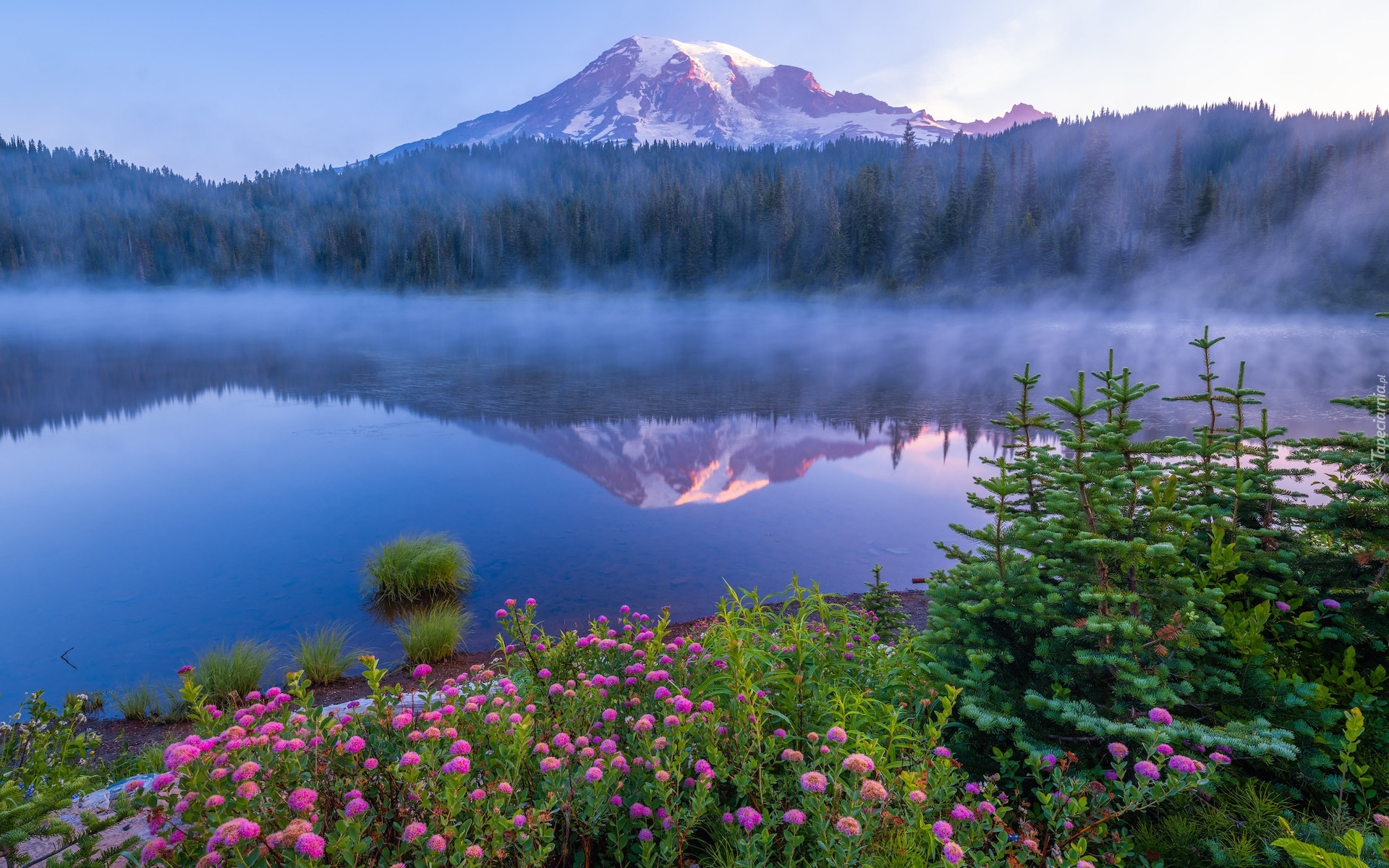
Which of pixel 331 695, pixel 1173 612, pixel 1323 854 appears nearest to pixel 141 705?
pixel 331 695

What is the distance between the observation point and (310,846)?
6.66 feet

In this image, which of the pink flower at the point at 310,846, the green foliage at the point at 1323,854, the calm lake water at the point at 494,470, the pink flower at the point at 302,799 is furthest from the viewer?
the calm lake water at the point at 494,470

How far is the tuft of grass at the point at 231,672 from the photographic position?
25.1ft

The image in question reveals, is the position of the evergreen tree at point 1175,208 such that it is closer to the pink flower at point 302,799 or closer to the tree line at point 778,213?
the tree line at point 778,213

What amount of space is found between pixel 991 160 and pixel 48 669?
101856 millimetres

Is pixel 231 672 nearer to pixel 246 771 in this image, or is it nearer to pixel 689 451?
pixel 246 771

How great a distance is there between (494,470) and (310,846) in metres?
17.8

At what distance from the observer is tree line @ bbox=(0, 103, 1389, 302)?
83.9 meters

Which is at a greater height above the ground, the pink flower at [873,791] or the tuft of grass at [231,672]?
the pink flower at [873,791]

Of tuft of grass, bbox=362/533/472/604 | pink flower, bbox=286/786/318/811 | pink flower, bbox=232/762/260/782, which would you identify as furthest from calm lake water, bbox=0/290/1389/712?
pink flower, bbox=286/786/318/811

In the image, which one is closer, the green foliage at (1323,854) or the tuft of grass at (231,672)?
the green foliage at (1323,854)

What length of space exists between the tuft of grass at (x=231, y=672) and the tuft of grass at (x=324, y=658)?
44 cm

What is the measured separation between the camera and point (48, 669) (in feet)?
30.3

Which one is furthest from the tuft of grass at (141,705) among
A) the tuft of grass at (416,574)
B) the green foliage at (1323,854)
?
the green foliage at (1323,854)
